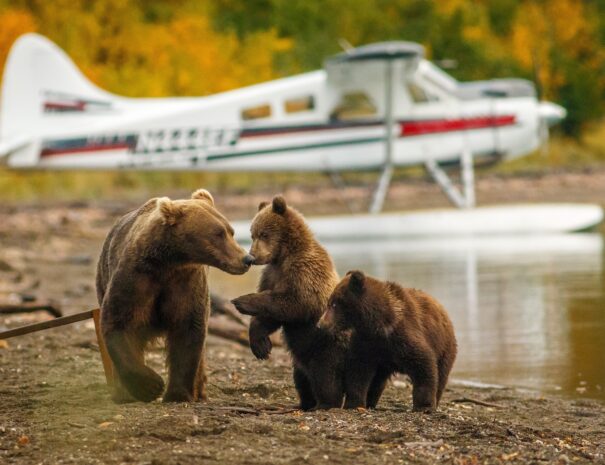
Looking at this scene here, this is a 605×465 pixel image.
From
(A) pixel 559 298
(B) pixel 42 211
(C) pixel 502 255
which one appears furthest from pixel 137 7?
(A) pixel 559 298

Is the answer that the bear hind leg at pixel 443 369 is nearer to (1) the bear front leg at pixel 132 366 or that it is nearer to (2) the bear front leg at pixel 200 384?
(2) the bear front leg at pixel 200 384

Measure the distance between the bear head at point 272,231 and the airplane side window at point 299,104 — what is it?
20374 mm

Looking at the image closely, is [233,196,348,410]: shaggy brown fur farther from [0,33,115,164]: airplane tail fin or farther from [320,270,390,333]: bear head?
[0,33,115,164]: airplane tail fin

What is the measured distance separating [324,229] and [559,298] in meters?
11.3

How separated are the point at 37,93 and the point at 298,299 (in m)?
23.1

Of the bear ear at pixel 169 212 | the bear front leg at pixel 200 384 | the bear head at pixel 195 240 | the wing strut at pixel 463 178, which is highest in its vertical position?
the wing strut at pixel 463 178

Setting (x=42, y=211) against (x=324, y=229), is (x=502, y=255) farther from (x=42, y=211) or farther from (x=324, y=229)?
(x=42, y=211)

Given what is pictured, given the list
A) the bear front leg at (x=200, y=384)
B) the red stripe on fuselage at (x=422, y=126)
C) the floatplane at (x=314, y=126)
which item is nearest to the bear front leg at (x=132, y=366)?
the bear front leg at (x=200, y=384)

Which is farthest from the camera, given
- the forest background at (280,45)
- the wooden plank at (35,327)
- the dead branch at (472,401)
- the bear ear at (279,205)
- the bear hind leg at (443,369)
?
the forest background at (280,45)

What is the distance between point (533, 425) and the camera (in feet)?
22.1

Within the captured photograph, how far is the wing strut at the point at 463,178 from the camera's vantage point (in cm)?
2634

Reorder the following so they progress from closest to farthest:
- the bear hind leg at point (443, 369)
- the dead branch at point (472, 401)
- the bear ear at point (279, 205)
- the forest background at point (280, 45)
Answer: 1. the bear ear at point (279, 205)
2. the bear hind leg at point (443, 369)
3. the dead branch at point (472, 401)
4. the forest background at point (280, 45)

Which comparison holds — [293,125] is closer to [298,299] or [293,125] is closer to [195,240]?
[298,299]

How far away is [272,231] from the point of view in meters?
6.65
